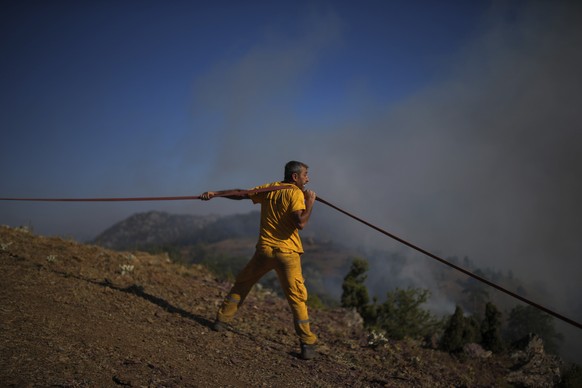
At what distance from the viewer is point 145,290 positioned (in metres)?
7.03

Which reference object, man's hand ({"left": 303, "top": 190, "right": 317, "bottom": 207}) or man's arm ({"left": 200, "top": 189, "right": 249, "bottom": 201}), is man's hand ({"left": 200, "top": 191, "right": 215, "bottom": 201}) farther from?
man's hand ({"left": 303, "top": 190, "right": 317, "bottom": 207})

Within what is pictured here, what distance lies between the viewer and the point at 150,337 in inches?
186

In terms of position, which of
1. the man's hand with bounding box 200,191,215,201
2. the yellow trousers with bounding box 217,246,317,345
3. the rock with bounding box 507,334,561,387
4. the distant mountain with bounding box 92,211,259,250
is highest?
the man's hand with bounding box 200,191,215,201

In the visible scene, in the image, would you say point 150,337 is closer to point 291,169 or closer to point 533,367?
point 291,169

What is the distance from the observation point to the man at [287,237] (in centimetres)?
479

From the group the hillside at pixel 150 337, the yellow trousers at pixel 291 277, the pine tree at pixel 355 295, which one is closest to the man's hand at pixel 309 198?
the yellow trousers at pixel 291 277

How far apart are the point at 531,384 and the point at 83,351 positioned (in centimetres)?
973

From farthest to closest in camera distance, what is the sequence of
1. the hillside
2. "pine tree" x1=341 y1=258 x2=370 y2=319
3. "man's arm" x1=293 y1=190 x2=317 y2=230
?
"pine tree" x1=341 y1=258 x2=370 y2=319, "man's arm" x1=293 y1=190 x2=317 y2=230, the hillside

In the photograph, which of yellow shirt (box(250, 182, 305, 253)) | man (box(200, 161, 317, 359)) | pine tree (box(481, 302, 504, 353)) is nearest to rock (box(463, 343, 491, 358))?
pine tree (box(481, 302, 504, 353))

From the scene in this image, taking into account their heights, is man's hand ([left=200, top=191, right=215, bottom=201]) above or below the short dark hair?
below

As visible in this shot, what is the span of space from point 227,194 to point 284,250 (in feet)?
3.87

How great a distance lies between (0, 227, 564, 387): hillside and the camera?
349cm

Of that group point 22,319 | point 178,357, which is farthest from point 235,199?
point 22,319

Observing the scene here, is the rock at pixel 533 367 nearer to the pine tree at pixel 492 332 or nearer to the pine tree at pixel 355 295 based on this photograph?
the pine tree at pixel 492 332
